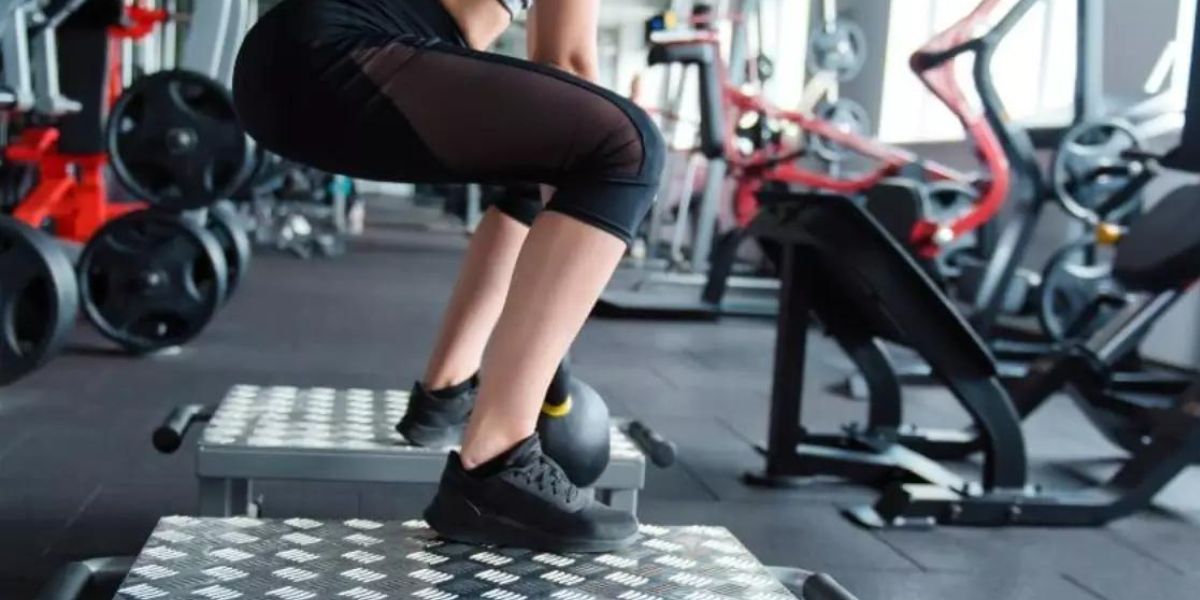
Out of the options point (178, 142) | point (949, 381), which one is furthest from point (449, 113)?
point (178, 142)

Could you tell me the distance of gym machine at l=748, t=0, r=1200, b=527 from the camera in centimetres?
232

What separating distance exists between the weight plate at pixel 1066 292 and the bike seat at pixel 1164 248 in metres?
1.20

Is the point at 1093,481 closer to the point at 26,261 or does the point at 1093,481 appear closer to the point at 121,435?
the point at 121,435

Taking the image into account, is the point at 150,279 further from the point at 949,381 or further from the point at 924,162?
the point at 924,162

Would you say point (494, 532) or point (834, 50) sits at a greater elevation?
point (834, 50)

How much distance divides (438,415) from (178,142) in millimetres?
1920

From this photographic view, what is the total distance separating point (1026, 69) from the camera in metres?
5.99

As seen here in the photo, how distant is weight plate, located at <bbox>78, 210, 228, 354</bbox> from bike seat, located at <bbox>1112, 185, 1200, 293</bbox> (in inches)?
99.2

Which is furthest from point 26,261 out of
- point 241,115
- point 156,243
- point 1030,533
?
point 1030,533

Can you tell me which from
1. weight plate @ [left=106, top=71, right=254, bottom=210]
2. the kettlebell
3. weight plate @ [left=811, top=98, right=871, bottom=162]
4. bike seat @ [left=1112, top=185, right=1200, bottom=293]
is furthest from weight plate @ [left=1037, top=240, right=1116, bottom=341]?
the kettlebell

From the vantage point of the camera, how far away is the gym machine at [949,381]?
2.32 metres

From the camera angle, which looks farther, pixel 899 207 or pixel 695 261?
pixel 695 261

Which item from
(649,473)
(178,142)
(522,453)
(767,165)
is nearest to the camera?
(522,453)

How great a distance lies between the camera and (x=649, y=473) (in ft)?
8.61
